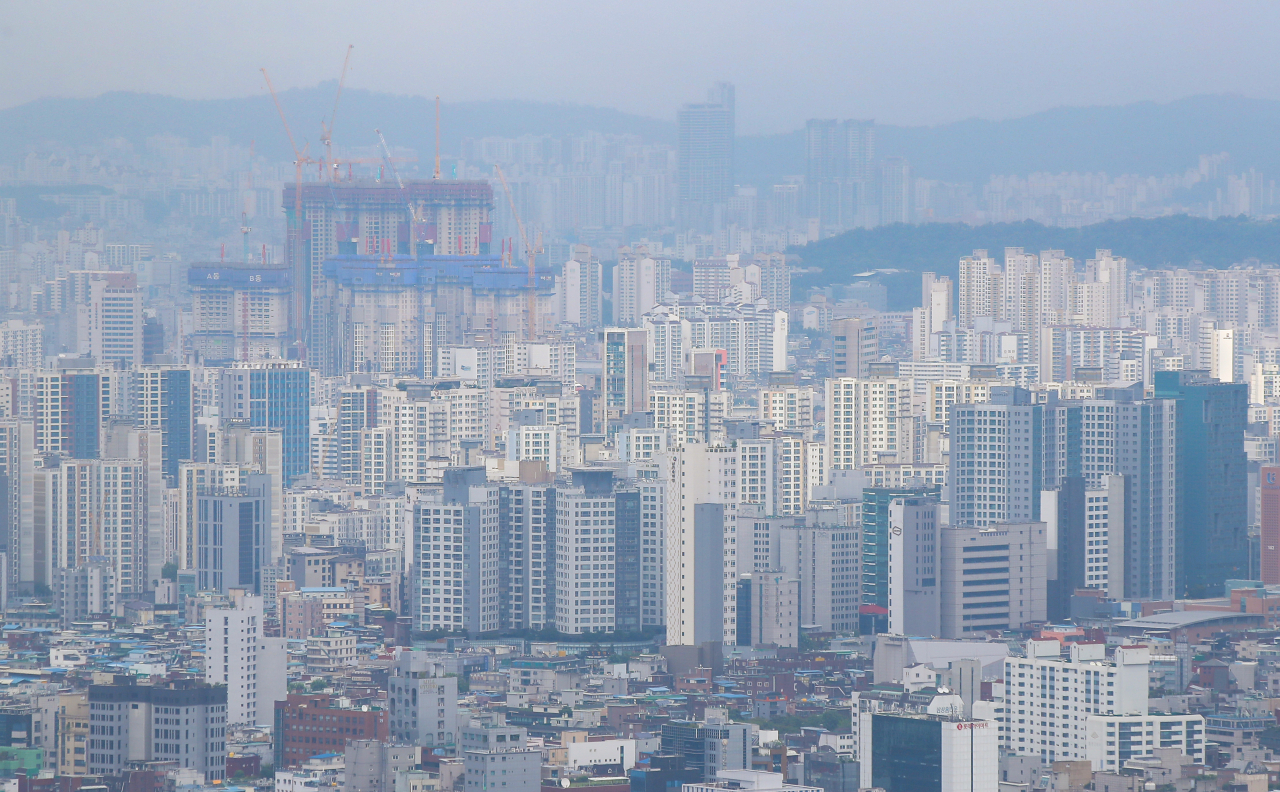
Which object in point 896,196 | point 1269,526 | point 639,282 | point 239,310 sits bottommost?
point 1269,526

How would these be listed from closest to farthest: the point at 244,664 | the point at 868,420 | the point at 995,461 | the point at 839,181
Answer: the point at 244,664 < the point at 995,461 < the point at 868,420 < the point at 839,181

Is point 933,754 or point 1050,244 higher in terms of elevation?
point 1050,244

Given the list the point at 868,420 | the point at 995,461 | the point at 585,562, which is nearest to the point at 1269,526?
the point at 995,461

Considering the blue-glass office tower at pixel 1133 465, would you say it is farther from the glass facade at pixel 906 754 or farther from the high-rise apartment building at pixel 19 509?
the glass facade at pixel 906 754

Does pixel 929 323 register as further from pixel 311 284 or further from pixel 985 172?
pixel 311 284

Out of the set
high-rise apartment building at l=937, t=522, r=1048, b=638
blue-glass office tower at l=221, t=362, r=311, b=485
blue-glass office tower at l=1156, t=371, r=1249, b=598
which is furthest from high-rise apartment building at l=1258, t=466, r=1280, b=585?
blue-glass office tower at l=221, t=362, r=311, b=485

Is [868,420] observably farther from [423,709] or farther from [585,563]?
[423,709]

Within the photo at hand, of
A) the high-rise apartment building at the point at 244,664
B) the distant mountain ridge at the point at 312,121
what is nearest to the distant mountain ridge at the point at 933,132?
the distant mountain ridge at the point at 312,121

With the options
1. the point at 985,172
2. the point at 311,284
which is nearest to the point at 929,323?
the point at 985,172

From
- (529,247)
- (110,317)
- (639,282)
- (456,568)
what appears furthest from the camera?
(639,282)
